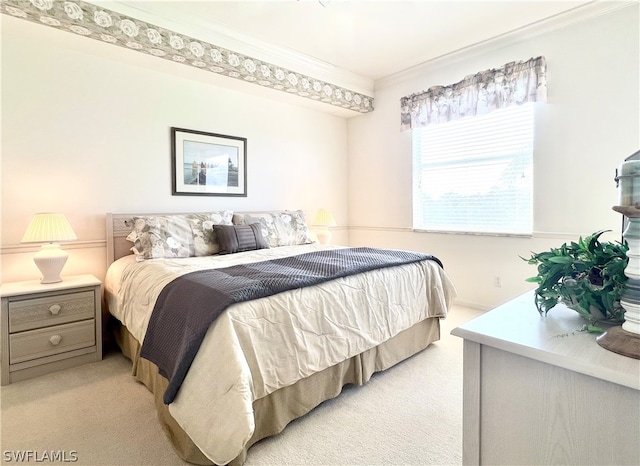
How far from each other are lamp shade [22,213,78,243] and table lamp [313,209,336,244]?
2.51 m

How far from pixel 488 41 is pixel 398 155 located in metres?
1.50

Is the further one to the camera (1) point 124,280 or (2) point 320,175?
(2) point 320,175

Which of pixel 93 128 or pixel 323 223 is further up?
pixel 93 128

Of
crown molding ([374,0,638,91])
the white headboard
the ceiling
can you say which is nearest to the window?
crown molding ([374,0,638,91])

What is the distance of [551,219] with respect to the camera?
3125 mm

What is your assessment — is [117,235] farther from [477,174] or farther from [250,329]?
[477,174]

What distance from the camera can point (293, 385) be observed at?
5.70 feet

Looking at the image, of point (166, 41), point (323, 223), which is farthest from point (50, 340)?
point (323, 223)

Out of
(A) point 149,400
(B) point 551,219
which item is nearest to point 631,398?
(A) point 149,400

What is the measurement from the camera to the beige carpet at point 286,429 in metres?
1.55

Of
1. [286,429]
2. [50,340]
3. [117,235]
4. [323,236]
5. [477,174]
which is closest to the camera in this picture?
[286,429]

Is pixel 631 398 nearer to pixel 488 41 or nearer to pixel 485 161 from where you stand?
pixel 485 161

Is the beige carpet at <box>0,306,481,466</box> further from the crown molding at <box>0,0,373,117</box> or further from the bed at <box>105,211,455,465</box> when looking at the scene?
the crown molding at <box>0,0,373,117</box>

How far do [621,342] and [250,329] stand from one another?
1.28m
